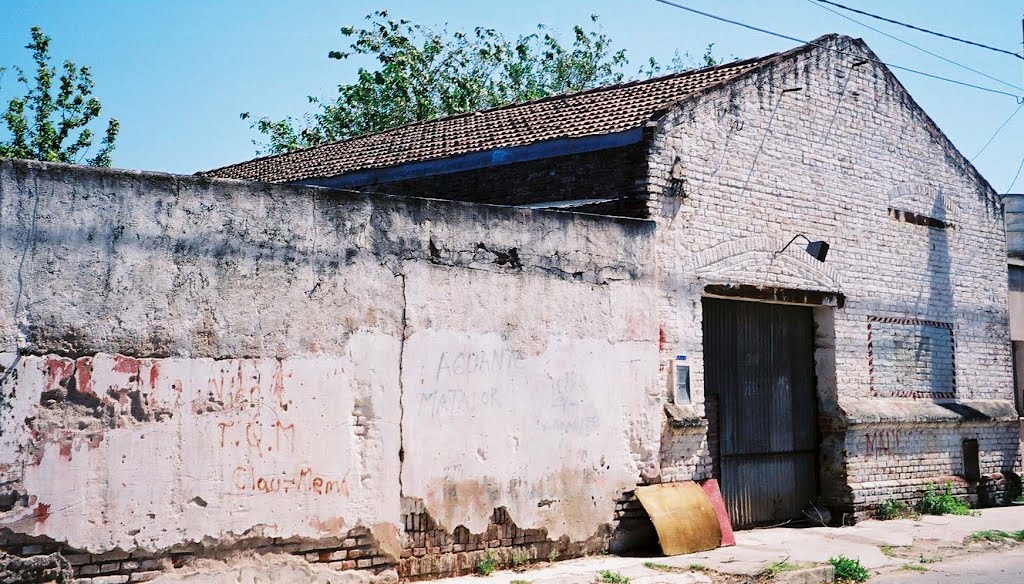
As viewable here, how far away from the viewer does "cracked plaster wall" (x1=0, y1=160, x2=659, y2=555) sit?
6691 millimetres

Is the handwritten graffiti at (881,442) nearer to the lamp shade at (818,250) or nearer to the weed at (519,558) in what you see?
the lamp shade at (818,250)

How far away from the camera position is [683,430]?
10.3 m

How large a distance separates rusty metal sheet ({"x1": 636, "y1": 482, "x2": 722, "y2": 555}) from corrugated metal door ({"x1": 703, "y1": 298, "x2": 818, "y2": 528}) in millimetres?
1020

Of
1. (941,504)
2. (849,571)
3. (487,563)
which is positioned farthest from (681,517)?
(941,504)

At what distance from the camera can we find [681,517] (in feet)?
32.5

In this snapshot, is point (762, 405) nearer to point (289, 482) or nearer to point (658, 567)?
point (658, 567)

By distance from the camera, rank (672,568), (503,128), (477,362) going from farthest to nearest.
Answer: (503,128) → (672,568) → (477,362)

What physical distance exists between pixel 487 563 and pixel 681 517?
2257 millimetres

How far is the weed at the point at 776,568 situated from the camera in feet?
29.1

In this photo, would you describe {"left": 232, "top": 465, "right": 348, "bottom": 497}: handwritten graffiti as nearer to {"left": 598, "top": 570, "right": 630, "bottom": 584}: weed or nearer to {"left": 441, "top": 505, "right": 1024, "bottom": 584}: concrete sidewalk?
{"left": 441, "top": 505, "right": 1024, "bottom": 584}: concrete sidewalk

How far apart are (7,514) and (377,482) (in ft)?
8.68

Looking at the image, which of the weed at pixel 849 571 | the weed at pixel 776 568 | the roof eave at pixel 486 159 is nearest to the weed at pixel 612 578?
the weed at pixel 776 568

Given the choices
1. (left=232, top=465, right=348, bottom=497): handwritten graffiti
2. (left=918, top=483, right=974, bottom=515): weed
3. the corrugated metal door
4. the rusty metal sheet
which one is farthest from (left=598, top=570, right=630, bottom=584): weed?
(left=918, top=483, right=974, bottom=515): weed

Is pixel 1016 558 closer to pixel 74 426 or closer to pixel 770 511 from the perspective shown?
pixel 770 511
